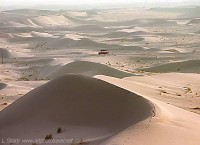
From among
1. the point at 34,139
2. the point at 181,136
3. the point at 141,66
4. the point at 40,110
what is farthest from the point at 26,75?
the point at 181,136

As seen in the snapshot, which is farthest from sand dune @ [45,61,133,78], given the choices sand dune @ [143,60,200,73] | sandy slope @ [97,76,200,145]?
sandy slope @ [97,76,200,145]

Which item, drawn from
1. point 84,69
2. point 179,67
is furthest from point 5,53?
point 179,67

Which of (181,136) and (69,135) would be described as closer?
(181,136)

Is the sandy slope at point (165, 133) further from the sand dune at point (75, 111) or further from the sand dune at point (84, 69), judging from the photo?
the sand dune at point (84, 69)

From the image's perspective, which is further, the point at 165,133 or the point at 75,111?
the point at 75,111

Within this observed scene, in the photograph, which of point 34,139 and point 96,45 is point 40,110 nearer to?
point 34,139

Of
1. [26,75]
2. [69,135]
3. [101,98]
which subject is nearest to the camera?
[69,135]

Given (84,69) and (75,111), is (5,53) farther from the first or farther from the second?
(75,111)
